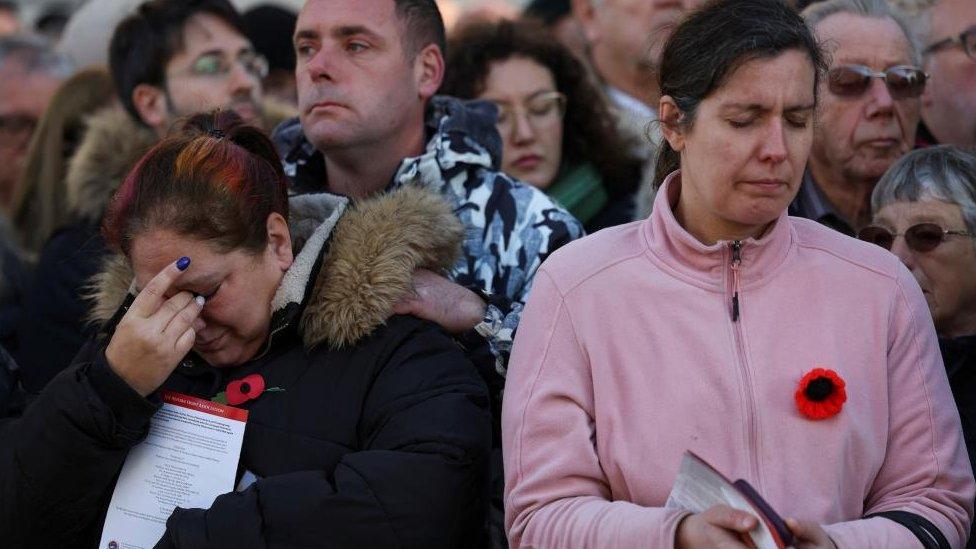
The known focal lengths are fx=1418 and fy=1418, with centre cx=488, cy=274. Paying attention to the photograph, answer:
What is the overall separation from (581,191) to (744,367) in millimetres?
2687

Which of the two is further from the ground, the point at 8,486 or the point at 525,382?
the point at 525,382

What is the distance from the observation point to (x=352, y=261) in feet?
12.3

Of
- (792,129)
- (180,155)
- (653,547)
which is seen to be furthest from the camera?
(180,155)

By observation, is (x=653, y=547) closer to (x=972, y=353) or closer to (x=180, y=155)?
(x=972, y=353)

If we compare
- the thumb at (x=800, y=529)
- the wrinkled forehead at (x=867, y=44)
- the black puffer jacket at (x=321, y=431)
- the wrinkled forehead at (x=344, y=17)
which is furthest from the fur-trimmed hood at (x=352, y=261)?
the wrinkled forehead at (x=867, y=44)

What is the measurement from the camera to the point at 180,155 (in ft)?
11.9

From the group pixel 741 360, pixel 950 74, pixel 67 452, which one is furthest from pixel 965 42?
pixel 67 452

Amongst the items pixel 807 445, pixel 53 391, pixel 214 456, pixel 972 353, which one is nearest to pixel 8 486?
pixel 53 391

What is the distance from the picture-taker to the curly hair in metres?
5.79

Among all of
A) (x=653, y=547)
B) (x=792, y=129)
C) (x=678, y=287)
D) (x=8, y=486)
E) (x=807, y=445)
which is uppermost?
(x=792, y=129)

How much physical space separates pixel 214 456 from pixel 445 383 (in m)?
0.60

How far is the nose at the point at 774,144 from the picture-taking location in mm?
3072

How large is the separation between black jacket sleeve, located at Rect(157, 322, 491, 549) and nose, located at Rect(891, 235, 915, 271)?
51.2 inches

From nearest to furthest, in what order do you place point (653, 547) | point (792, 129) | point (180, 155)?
point (653, 547)
point (792, 129)
point (180, 155)
